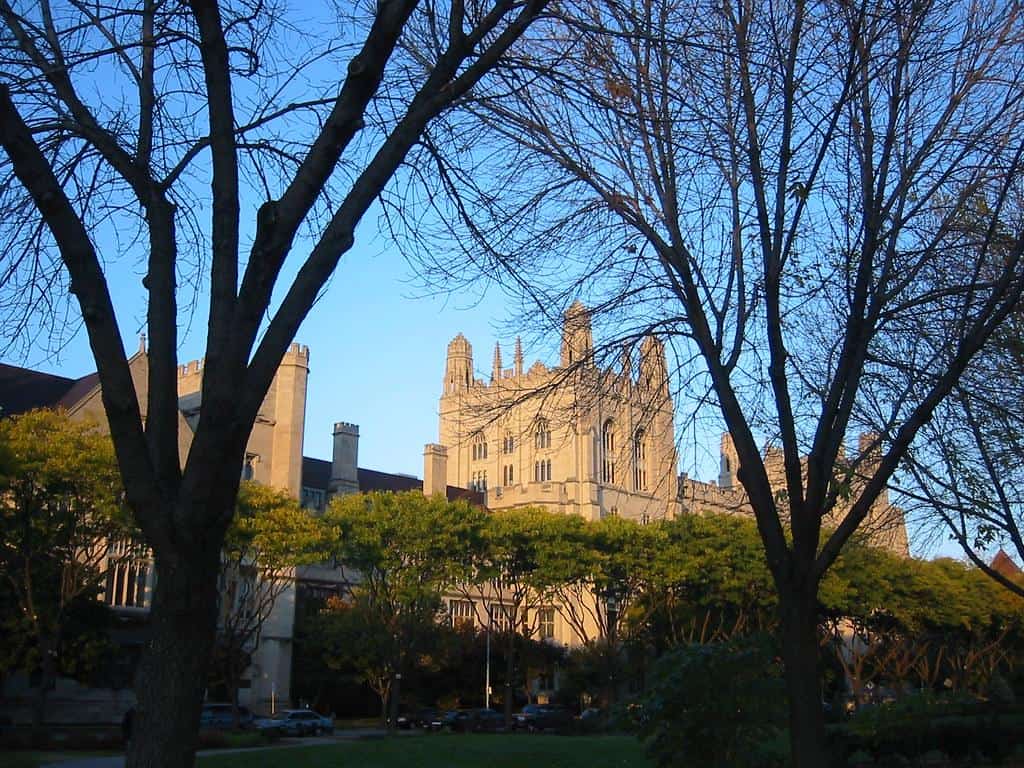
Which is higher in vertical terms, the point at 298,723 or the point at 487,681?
the point at 487,681

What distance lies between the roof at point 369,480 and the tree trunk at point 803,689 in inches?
2227

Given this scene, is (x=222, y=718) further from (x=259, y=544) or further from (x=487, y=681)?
(x=487, y=681)

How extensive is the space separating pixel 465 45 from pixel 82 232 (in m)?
2.45

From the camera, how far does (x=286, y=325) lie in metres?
5.25

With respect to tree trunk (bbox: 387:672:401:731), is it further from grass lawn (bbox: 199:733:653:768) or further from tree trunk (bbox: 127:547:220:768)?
tree trunk (bbox: 127:547:220:768)

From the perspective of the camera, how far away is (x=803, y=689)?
9750 millimetres

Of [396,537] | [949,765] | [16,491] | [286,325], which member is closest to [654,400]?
[286,325]

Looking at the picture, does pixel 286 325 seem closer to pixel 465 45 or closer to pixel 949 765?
pixel 465 45

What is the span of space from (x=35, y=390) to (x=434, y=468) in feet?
86.7

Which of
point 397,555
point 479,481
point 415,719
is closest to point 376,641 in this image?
point 397,555

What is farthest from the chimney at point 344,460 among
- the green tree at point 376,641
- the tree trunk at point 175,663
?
the tree trunk at point 175,663

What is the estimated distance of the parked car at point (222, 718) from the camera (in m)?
39.6

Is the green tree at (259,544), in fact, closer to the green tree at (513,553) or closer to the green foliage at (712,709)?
the green tree at (513,553)

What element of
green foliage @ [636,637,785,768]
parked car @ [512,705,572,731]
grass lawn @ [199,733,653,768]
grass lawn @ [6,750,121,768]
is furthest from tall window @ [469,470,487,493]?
green foliage @ [636,637,785,768]
